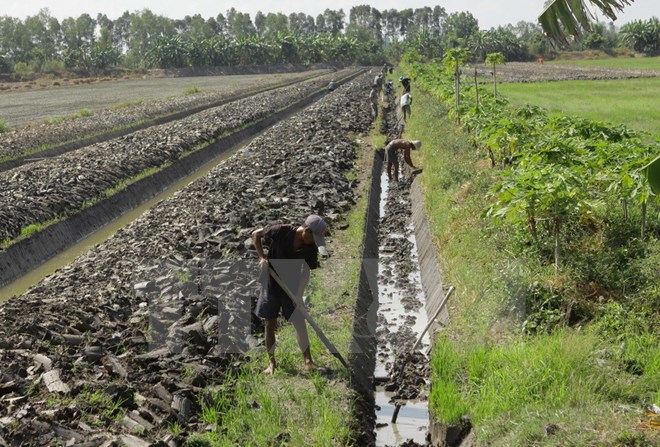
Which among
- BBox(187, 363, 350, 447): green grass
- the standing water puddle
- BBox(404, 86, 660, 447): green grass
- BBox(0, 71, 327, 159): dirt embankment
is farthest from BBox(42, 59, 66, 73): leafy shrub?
BBox(187, 363, 350, 447): green grass

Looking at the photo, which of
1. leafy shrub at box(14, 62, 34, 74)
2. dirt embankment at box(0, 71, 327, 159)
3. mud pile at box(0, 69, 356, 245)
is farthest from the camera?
leafy shrub at box(14, 62, 34, 74)

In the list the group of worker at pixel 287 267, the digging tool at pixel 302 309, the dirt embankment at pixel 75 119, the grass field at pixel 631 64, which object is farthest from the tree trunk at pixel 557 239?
the grass field at pixel 631 64

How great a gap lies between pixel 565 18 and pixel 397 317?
5.06 metres

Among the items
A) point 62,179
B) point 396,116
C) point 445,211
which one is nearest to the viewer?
point 445,211

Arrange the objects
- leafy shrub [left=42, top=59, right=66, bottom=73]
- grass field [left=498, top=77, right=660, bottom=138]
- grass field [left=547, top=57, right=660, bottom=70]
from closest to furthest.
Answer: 1. grass field [left=498, top=77, right=660, bottom=138]
2. grass field [left=547, top=57, right=660, bottom=70]
3. leafy shrub [left=42, top=59, right=66, bottom=73]

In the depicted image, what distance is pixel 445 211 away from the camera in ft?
47.0

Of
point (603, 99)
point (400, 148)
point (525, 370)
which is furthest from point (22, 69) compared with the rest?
point (525, 370)

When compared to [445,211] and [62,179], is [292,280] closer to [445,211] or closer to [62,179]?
[445,211]

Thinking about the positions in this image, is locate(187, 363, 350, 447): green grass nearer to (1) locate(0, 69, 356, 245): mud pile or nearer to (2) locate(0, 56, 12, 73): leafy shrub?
(1) locate(0, 69, 356, 245): mud pile

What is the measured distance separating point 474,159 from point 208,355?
36.7ft

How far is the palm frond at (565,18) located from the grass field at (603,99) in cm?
1113

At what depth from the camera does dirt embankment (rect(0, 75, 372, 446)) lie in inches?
270

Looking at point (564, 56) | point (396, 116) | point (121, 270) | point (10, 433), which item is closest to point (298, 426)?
point (10, 433)

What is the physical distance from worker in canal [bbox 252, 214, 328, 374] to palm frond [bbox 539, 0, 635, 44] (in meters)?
3.39
